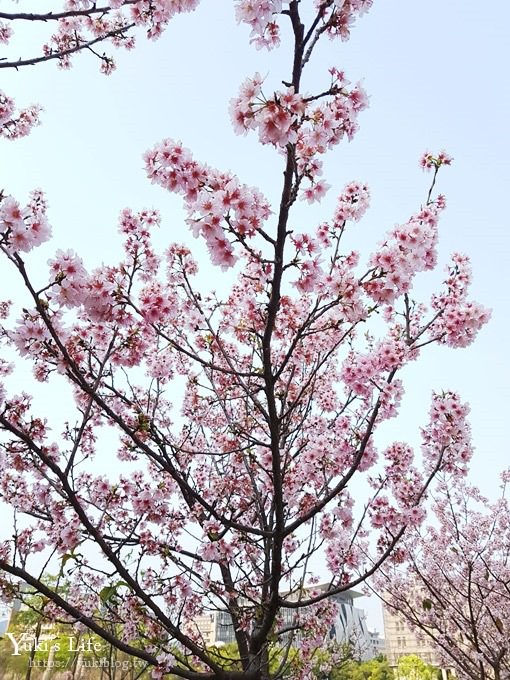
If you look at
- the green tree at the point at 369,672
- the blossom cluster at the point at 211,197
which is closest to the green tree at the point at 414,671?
the green tree at the point at 369,672

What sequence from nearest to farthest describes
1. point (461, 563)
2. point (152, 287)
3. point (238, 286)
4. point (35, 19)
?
point (35, 19), point (152, 287), point (238, 286), point (461, 563)

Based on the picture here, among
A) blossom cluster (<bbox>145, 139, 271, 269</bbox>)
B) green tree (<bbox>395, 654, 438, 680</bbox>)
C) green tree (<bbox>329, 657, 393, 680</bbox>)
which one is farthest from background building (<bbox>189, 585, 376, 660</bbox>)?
blossom cluster (<bbox>145, 139, 271, 269</bbox>)

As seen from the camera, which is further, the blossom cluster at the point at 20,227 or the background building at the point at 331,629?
the background building at the point at 331,629

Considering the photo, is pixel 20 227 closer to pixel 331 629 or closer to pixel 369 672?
pixel 331 629

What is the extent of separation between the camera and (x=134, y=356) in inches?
147

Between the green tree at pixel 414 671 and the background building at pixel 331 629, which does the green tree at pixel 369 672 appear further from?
the background building at pixel 331 629

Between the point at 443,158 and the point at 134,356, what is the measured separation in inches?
118

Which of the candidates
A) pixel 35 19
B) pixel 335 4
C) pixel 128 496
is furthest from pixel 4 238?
pixel 128 496

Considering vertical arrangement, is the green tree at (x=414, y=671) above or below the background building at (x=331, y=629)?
below

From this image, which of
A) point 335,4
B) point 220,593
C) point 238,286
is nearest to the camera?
point 335,4

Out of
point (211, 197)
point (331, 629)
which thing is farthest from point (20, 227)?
point (331, 629)

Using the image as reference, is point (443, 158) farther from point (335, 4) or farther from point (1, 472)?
point (1, 472)

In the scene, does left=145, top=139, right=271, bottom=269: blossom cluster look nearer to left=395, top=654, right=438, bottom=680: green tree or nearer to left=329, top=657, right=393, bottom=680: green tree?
left=395, top=654, right=438, bottom=680: green tree

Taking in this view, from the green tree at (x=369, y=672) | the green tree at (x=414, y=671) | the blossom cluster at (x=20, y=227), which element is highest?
the blossom cluster at (x=20, y=227)
